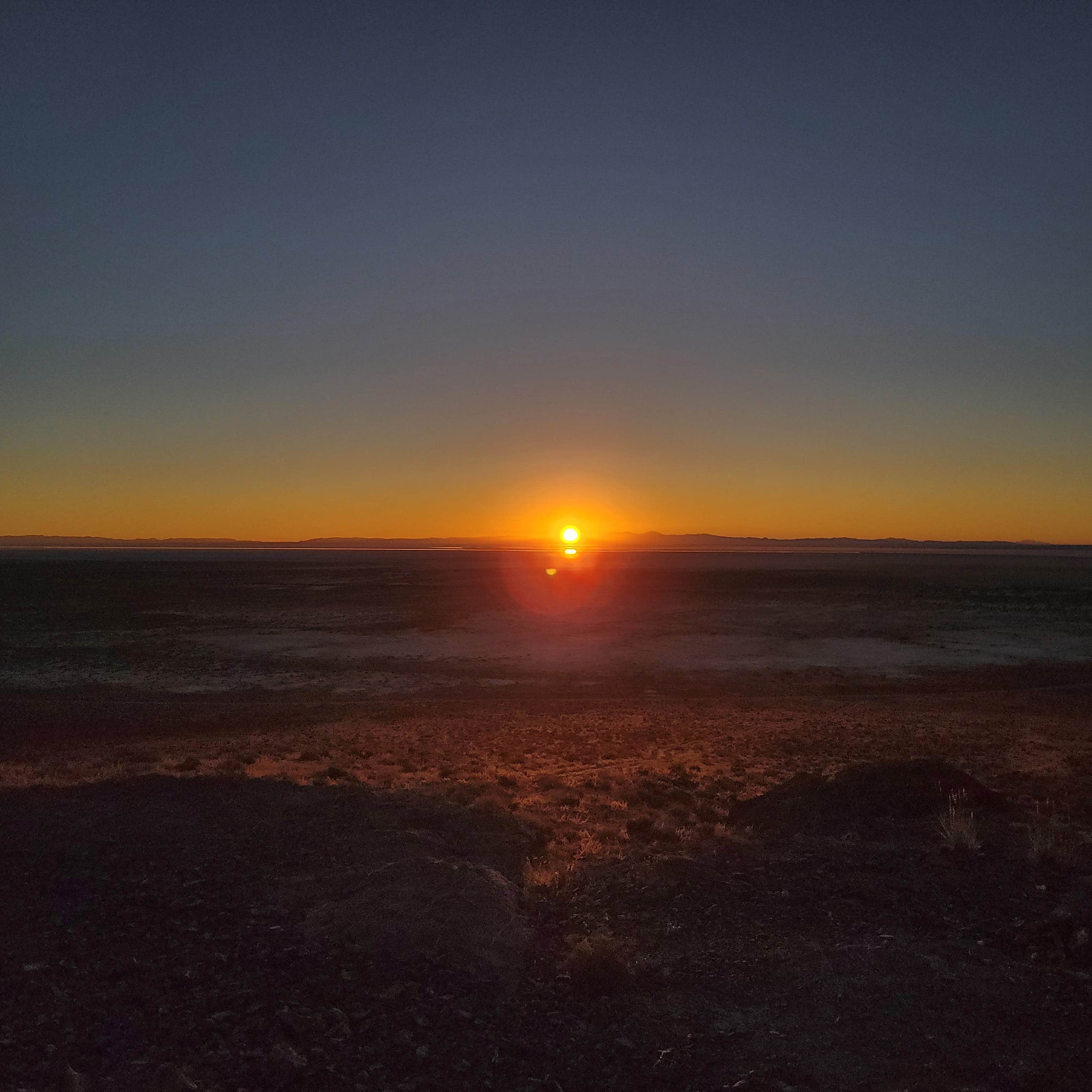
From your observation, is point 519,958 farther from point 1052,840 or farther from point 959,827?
point 1052,840

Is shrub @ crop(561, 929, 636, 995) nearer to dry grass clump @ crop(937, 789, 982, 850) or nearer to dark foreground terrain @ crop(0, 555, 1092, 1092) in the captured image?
dark foreground terrain @ crop(0, 555, 1092, 1092)

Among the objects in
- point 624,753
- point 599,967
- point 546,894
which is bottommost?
point 624,753

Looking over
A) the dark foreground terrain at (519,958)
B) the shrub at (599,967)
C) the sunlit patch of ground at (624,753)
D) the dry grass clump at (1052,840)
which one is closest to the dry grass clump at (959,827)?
the dark foreground terrain at (519,958)

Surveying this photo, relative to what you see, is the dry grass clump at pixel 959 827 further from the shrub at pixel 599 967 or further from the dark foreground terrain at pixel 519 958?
the shrub at pixel 599 967

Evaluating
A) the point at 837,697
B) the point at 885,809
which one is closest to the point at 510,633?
the point at 837,697

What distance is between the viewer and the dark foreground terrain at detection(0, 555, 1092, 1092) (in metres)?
6.07

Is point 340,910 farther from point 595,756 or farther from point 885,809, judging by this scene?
point 595,756

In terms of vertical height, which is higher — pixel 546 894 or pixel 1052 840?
pixel 1052 840

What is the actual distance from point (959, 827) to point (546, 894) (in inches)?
214

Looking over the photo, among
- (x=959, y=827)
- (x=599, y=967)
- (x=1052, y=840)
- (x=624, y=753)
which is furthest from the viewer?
(x=624, y=753)

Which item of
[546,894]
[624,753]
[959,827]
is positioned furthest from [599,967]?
[624,753]

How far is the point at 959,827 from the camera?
10594mm

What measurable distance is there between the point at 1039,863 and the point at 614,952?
5.67 metres

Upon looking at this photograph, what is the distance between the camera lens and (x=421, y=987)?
22.5ft
